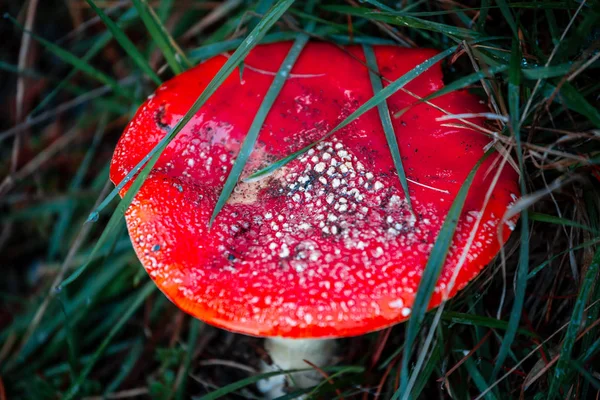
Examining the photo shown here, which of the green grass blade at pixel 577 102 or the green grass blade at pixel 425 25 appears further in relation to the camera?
the green grass blade at pixel 425 25

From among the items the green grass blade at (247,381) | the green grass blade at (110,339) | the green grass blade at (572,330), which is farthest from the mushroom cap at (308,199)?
the green grass blade at (110,339)

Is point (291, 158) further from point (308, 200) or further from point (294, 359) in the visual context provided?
point (294, 359)

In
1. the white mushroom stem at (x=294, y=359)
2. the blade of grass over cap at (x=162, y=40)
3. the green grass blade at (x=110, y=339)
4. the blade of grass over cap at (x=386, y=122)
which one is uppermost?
the blade of grass over cap at (x=162, y=40)

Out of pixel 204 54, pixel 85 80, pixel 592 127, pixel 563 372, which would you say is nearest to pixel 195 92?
pixel 204 54

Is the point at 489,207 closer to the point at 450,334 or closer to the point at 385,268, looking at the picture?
the point at 385,268

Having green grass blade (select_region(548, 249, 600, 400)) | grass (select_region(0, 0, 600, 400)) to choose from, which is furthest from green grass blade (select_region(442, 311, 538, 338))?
green grass blade (select_region(548, 249, 600, 400))

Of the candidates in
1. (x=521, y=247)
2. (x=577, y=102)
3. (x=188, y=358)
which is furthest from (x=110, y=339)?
(x=577, y=102)

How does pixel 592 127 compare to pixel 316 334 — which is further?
pixel 592 127

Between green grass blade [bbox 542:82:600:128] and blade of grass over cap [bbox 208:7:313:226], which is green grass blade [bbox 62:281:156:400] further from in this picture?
green grass blade [bbox 542:82:600:128]

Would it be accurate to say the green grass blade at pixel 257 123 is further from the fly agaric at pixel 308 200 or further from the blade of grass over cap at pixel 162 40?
the blade of grass over cap at pixel 162 40
